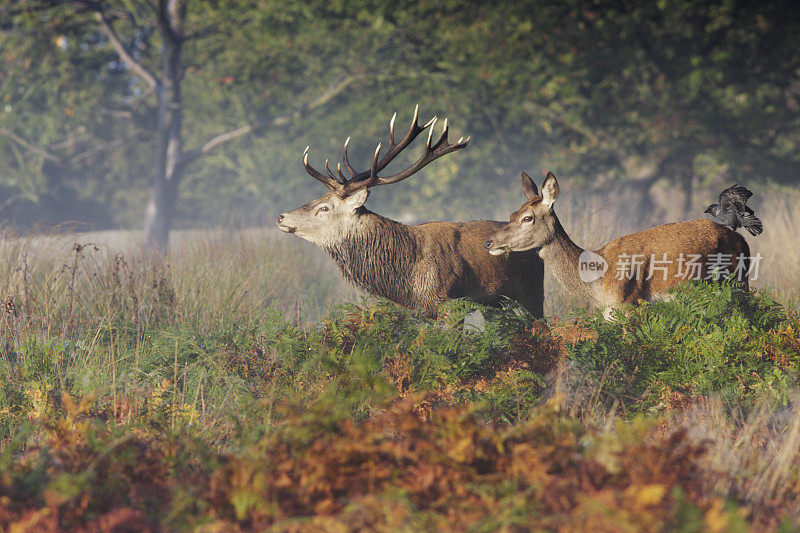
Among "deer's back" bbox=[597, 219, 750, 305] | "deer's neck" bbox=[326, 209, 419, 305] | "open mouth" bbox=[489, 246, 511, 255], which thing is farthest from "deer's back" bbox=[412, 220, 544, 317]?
"deer's back" bbox=[597, 219, 750, 305]

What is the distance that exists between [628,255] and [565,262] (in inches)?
19.9

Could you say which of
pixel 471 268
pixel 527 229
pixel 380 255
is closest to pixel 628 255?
pixel 527 229

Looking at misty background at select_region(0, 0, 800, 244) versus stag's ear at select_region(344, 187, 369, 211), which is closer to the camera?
stag's ear at select_region(344, 187, 369, 211)

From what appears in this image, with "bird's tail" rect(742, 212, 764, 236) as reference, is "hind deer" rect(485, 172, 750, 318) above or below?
below

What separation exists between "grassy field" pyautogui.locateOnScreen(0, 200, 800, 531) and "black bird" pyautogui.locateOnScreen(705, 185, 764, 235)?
62 cm

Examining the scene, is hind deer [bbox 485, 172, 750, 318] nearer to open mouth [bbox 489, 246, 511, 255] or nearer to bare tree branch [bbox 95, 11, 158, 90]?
open mouth [bbox 489, 246, 511, 255]

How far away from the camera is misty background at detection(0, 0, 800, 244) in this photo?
40.7 feet

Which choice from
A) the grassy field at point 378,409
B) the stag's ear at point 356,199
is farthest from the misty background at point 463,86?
the stag's ear at point 356,199

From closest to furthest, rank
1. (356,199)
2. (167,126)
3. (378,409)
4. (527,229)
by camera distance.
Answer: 1. (378,409)
2. (527,229)
3. (356,199)
4. (167,126)

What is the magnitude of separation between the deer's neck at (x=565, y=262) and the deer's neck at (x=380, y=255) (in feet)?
3.74

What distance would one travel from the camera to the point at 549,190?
17.1 feet

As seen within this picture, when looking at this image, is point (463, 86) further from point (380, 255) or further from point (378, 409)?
point (378, 409)

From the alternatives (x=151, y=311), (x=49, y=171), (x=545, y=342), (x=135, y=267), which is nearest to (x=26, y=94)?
(x=49, y=171)

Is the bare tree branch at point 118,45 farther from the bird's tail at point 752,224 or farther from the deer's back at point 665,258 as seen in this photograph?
the bird's tail at point 752,224
